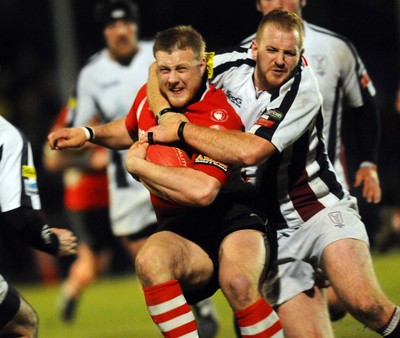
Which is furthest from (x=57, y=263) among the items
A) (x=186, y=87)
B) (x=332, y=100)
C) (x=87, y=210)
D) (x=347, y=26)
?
(x=186, y=87)

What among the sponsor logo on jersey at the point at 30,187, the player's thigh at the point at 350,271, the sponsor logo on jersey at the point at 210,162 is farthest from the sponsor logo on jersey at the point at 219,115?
the sponsor logo on jersey at the point at 30,187

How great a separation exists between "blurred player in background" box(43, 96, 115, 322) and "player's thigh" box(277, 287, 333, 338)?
3.95 metres

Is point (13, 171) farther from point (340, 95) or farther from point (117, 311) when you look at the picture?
point (117, 311)

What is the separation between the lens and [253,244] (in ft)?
16.6

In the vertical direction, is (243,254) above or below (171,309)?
above

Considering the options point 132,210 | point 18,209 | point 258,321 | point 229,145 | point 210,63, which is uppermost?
point 210,63

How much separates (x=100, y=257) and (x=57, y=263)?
10.3 feet

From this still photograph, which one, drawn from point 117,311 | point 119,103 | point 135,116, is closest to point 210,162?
point 135,116

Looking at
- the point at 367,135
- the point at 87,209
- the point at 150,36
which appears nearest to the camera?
the point at 367,135

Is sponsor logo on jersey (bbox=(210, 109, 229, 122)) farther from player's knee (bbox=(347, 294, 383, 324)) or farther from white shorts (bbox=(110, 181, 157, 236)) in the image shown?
white shorts (bbox=(110, 181, 157, 236))

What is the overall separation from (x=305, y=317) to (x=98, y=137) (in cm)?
147

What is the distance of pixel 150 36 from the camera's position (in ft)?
45.9

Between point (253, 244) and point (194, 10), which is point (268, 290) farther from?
point (194, 10)

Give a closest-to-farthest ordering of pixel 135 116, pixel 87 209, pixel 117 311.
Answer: pixel 135 116
pixel 117 311
pixel 87 209
